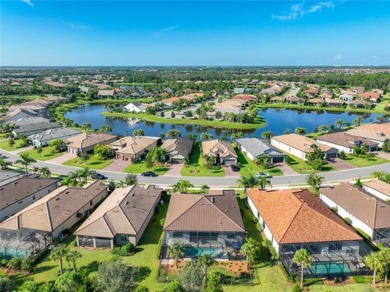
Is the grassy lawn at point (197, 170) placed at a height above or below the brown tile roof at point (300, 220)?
below

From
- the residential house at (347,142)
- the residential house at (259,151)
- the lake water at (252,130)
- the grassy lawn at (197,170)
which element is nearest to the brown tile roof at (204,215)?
the grassy lawn at (197,170)

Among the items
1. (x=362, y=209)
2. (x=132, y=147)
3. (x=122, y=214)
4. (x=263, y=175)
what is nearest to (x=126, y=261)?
(x=122, y=214)

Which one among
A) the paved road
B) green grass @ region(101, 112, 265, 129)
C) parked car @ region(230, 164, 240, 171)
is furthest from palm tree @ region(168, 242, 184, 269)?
green grass @ region(101, 112, 265, 129)

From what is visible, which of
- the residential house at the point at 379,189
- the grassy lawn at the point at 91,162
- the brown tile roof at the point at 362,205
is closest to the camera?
the brown tile roof at the point at 362,205

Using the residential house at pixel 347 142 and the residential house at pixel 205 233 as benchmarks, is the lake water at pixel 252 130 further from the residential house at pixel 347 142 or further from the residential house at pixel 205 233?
the residential house at pixel 205 233

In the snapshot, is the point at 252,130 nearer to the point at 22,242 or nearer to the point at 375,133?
the point at 375,133

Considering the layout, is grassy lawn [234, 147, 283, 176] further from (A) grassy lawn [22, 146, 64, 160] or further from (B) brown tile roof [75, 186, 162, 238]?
(A) grassy lawn [22, 146, 64, 160]
